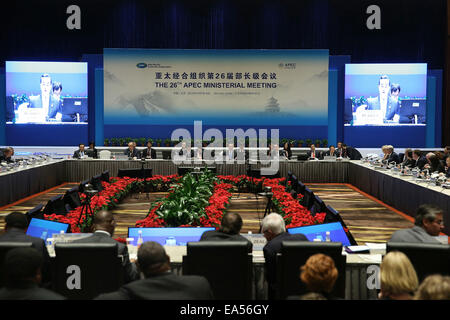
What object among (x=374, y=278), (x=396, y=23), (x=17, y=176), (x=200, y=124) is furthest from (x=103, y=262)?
(x=396, y=23)

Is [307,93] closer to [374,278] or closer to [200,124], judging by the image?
[200,124]

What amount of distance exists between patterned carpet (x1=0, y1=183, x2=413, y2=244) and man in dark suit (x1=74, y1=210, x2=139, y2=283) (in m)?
3.58

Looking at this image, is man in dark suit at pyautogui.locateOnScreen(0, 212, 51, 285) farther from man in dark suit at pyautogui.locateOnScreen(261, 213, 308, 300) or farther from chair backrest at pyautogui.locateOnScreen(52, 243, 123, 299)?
man in dark suit at pyautogui.locateOnScreen(261, 213, 308, 300)

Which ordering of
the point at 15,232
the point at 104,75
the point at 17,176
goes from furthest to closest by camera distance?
the point at 104,75
the point at 17,176
the point at 15,232

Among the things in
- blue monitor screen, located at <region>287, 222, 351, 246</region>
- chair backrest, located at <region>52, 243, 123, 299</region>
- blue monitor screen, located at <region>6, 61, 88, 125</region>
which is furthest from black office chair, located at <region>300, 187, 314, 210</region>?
blue monitor screen, located at <region>6, 61, 88, 125</region>

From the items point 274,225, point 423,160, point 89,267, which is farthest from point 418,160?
point 89,267

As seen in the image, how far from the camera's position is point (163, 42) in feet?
53.9

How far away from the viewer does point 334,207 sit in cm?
906

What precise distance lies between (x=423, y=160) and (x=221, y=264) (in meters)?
7.62

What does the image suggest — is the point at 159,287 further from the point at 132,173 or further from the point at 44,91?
the point at 44,91

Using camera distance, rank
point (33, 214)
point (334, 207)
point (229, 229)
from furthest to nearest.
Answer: point (334, 207), point (33, 214), point (229, 229)

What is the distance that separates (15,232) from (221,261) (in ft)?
4.48

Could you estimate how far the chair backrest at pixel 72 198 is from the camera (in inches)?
273

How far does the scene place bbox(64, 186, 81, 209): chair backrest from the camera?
6930 mm
